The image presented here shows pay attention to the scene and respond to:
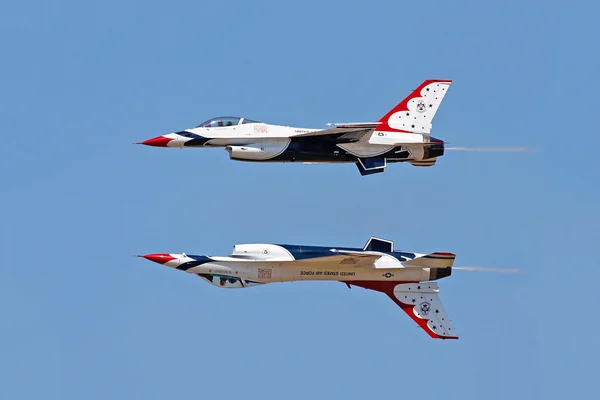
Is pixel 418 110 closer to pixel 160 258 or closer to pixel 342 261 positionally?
pixel 342 261

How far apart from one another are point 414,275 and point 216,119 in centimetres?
917

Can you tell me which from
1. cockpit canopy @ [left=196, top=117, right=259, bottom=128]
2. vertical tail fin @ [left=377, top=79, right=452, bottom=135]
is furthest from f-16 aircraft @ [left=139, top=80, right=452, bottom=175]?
vertical tail fin @ [left=377, top=79, right=452, bottom=135]

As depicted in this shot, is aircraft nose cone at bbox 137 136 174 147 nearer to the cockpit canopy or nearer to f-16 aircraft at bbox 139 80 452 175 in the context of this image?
f-16 aircraft at bbox 139 80 452 175

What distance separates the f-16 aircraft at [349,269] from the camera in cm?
5384

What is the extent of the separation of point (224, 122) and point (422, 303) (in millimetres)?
9799

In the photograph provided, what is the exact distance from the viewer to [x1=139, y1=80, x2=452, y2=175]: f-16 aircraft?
179 ft

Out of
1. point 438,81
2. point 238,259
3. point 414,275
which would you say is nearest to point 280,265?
point 238,259

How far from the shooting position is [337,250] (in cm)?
5378

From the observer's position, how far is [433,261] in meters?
54.5

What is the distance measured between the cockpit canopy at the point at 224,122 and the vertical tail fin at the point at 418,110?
496 cm

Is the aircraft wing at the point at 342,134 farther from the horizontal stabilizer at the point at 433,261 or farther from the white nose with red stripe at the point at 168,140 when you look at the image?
the horizontal stabilizer at the point at 433,261

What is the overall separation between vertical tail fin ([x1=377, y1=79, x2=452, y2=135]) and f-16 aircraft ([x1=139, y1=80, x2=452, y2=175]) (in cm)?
73

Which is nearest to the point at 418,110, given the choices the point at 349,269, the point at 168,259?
the point at 349,269

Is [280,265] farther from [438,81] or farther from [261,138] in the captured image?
[438,81]
